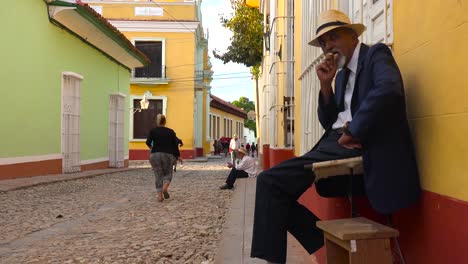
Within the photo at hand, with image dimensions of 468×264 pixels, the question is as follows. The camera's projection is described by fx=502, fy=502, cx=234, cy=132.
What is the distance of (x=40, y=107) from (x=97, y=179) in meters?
2.27

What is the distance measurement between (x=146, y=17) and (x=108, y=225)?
21.2 meters

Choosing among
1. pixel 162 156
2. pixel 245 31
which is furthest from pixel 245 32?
pixel 162 156

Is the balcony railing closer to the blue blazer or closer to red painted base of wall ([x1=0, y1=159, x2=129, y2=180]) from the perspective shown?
red painted base of wall ([x1=0, y1=159, x2=129, y2=180])

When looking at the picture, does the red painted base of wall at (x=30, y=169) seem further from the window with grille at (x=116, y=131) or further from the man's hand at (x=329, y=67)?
the man's hand at (x=329, y=67)

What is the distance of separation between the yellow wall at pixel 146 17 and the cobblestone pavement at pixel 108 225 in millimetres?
17116

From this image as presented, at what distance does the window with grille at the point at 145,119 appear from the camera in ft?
85.8

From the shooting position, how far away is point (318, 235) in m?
2.86

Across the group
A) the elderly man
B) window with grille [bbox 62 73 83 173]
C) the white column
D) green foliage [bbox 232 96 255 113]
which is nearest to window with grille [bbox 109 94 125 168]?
window with grille [bbox 62 73 83 173]

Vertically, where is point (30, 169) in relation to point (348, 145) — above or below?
below

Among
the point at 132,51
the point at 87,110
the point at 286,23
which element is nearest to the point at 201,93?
the point at 132,51

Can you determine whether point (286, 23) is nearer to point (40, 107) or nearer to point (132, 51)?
point (40, 107)

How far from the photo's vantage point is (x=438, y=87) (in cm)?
188

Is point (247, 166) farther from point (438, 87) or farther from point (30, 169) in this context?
point (438, 87)

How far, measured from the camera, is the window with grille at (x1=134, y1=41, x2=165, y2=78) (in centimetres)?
2633
